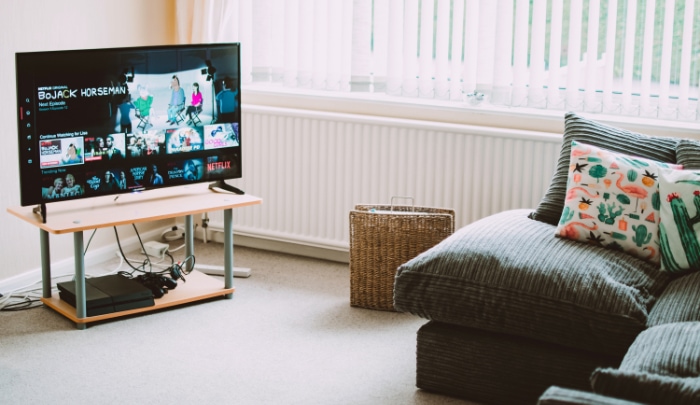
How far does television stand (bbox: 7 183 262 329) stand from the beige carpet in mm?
49

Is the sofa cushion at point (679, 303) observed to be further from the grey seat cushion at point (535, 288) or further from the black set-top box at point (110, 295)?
the black set-top box at point (110, 295)

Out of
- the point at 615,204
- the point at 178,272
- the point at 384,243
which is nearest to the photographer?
the point at 615,204

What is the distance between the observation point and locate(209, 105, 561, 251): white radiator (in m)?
4.12

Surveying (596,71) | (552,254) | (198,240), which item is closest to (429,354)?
(552,254)

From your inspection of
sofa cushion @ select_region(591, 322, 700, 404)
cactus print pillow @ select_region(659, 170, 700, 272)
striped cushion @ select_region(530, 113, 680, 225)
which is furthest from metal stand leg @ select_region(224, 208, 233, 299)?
sofa cushion @ select_region(591, 322, 700, 404)

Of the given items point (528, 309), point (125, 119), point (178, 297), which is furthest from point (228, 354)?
point (528, 309)

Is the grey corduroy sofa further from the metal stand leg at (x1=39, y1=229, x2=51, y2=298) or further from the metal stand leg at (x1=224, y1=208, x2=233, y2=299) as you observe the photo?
the metal stand leg at (x1=39, y1=229, x2=51, y2=298)

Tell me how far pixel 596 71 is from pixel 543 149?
0.39 metres

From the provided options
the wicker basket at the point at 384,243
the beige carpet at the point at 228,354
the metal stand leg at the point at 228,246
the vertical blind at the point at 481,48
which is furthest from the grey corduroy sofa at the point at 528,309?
the metal stand leg at the point at 228,246

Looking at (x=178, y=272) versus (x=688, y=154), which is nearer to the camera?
(x=688, y=154)

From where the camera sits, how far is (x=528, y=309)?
2.91m

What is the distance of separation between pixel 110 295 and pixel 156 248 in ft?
2.84

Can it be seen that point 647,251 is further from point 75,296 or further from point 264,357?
point 75,296

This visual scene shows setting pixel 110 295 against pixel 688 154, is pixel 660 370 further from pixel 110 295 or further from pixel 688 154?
pixel 110 295
